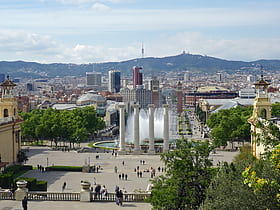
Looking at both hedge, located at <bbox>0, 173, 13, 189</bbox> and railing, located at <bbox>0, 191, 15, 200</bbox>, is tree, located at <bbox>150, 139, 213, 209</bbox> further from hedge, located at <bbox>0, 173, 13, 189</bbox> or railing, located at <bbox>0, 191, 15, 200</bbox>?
hedge, located at <bbox>0, 173, 13, 189</bbox>

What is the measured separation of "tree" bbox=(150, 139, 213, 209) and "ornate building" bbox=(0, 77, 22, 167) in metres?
31.9

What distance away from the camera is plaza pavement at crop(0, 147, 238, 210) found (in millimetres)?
31984

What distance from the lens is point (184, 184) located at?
1041 inches

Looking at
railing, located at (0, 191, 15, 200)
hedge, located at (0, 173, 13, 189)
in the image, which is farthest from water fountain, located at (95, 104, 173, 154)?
railing, located at (0, 191, 15, 200)

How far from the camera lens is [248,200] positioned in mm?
18781

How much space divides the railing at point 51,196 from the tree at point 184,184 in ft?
27.7

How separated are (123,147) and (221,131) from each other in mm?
15688

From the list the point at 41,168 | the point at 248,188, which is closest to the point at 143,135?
the point at 41,168

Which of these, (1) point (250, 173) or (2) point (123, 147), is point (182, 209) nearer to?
(1) point (250, 173)

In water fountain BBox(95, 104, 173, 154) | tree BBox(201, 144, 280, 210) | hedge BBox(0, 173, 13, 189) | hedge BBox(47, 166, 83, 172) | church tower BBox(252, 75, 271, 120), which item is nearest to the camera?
tree BBox(201, 144, 280, 210)

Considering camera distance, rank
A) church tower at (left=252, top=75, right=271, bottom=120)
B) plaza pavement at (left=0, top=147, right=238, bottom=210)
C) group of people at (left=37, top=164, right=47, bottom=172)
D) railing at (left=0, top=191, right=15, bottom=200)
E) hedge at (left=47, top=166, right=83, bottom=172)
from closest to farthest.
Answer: plaza pavement at (left=0, top=147, right=238, bottom=210) → railing at (left=0, top=191, right=15, bottom=200) → church tower at (left=252, top=75, right=271, bottom=120) → group of people at (left=37, top=164, right=47, bottom=172) → hedge at (left=47, top=166, right=83, bottom=172)

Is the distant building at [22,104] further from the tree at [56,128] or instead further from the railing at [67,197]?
the railing at [67,197]

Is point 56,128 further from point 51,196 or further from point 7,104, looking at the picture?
point 51,196

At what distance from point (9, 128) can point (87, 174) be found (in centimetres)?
1103
